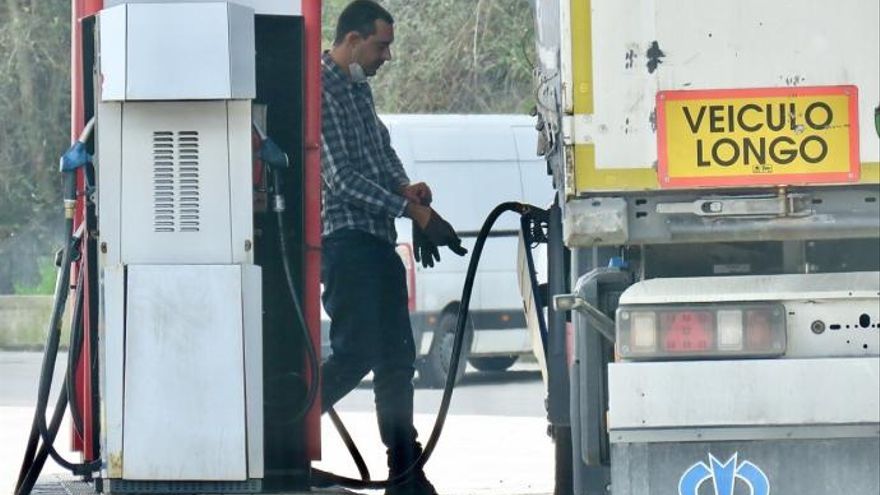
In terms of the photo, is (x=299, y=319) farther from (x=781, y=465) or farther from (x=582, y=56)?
(x=781, y=465)

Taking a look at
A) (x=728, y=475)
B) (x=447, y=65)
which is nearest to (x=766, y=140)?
(x=728, y=475)

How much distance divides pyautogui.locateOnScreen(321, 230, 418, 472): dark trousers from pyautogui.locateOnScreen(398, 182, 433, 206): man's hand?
222mm

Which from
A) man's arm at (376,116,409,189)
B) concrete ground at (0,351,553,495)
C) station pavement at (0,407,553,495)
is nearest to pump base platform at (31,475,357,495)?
station pavement at (0,407,553,495)

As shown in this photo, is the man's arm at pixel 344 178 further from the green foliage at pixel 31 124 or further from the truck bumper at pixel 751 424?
the green foliage at pixel 31 124

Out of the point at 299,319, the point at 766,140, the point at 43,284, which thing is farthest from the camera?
the point at 43,284

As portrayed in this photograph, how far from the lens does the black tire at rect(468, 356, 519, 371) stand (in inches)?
750

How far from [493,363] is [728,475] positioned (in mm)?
13913

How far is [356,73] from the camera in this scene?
333 inches

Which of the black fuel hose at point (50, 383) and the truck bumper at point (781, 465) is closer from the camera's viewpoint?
the truck bumper at point (781, 465)

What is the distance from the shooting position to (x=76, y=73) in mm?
7727

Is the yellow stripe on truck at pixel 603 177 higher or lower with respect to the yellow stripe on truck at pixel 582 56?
lower

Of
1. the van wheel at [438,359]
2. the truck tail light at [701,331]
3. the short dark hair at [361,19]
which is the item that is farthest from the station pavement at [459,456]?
the van wheel at [438,359]

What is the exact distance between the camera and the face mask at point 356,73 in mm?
8461

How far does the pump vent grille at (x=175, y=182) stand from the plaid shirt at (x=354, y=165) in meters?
1.29
